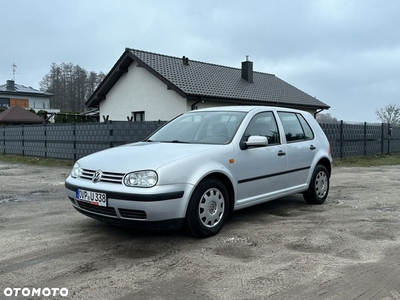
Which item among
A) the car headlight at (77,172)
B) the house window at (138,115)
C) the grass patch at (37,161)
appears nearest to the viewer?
the car headlight at (77,172)

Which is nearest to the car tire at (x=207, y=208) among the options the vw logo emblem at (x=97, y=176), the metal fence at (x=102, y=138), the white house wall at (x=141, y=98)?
the vw logo emblem at (x=97, y=176)

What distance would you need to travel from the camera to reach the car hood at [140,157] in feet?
13.6

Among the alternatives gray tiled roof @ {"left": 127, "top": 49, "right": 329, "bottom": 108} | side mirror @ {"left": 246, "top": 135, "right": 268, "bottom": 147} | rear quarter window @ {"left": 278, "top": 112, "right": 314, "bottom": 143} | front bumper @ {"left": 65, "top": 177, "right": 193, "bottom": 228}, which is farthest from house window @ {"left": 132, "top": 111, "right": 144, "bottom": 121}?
front bumper @ {"left": 65, "top": 177, "right": 193, "bottom": 228}

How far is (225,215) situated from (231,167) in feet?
1.98

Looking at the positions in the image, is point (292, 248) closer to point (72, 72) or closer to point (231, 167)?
point (231, 167)

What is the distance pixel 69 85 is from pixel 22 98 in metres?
11.6

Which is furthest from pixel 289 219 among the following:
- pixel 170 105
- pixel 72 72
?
pixel 72 72

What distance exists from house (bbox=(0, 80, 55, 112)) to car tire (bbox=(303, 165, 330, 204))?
165 ft

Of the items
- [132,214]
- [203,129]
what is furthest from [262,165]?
[132,214]

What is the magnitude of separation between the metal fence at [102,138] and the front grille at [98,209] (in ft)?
26.7

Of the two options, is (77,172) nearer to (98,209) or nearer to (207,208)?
(98,209)

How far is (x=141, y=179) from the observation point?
4039 millimetres
